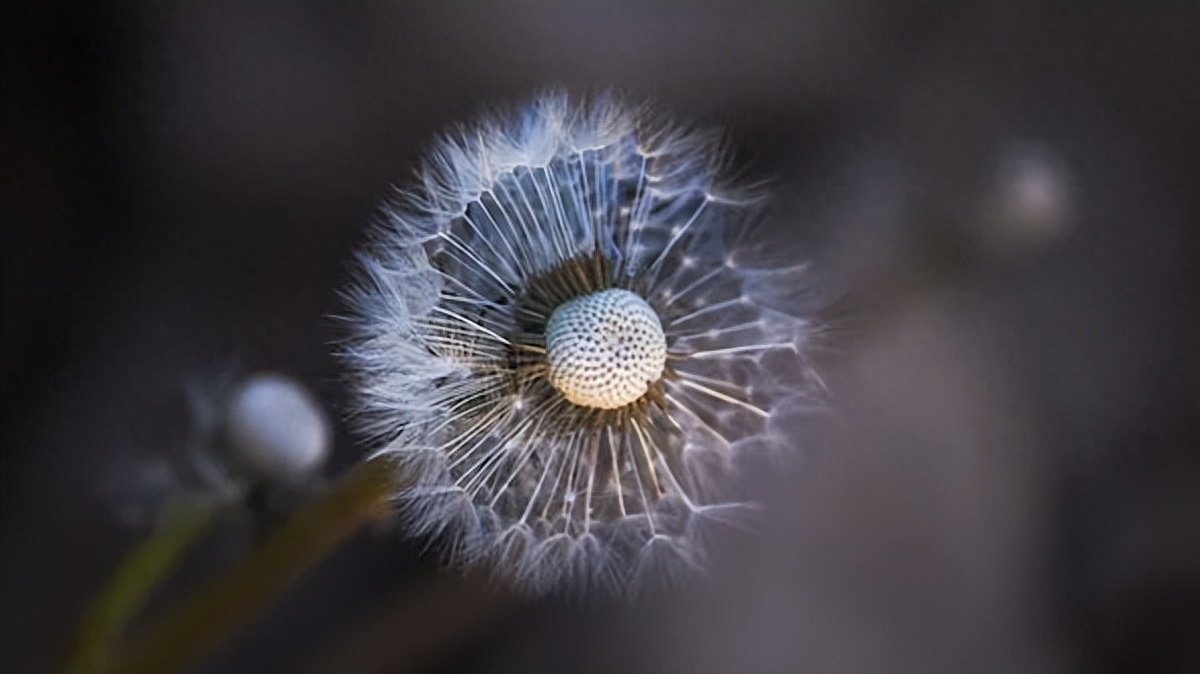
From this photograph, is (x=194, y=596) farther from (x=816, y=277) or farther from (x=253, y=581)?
(x=816, y=277)

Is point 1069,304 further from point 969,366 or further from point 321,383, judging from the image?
point 321,383

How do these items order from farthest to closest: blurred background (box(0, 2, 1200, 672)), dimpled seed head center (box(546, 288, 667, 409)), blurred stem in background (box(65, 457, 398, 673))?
1. blurred background (box(0, 2, 1200, 672))
2. blurred stem in background (box(65, 457, 398, 673))
3. dimpled seed head center (box(546, 288, 667, 409))

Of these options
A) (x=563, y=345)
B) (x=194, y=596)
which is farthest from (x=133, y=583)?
(x=563, y=345)

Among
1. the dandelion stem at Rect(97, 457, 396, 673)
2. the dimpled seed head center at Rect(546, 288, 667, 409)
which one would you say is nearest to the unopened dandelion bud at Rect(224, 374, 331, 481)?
the dandelion stem at Rect(97, 457, 396, 673)

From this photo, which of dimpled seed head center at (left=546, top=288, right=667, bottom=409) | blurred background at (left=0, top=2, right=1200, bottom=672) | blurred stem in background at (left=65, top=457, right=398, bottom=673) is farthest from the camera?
blurred background at (left=0, top=2, right=1200, bottom=672)

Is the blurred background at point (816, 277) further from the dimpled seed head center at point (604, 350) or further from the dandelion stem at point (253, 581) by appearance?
the dimpled seed head center at point (604, 350)

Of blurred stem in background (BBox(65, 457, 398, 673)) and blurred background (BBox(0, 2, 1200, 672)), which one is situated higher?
blurred background (BBox(0, 2, 1200, 672))

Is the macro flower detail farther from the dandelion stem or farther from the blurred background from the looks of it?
the blurred background
